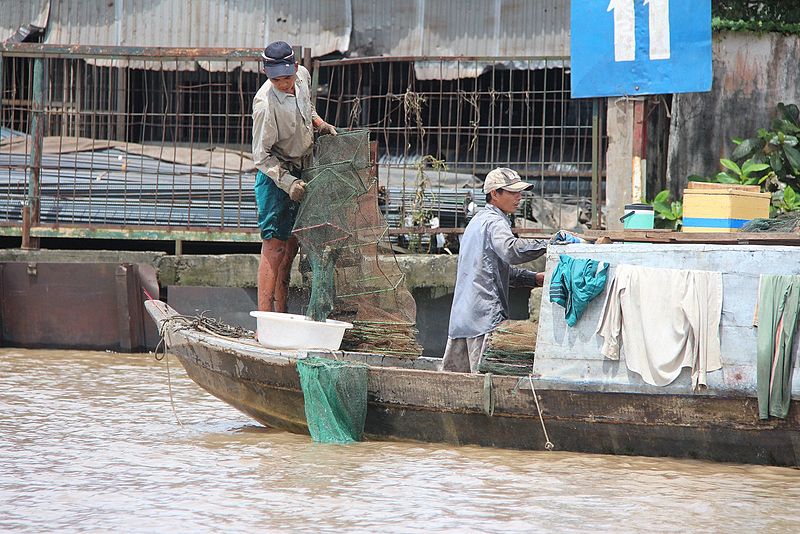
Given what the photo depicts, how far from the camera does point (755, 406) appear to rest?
5914mm

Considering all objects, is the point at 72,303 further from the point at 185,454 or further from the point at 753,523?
the point at 753,523

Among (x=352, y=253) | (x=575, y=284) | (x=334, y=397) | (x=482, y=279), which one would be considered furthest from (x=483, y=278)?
(x=334, y=397)

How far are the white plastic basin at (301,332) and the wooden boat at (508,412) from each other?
11 centimetres

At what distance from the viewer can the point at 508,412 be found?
6.36 m

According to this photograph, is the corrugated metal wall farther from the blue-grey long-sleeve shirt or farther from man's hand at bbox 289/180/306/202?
the blue-grey long-sleeve shirt

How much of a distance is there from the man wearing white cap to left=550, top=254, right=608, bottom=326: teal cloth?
473mm

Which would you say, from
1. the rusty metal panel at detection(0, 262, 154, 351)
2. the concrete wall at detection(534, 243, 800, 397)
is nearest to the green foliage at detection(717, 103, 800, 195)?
the concrete wall at detection(534, 243, 800, 397)

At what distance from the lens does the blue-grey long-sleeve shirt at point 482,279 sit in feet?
22.1

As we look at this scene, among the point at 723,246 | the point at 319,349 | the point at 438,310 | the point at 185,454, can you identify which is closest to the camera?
the point at 723,246

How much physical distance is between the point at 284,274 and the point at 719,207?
2.93 meters

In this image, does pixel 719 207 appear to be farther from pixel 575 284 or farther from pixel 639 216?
pixel 575 284

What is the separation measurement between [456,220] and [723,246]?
15.7 ft

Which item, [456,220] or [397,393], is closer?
[397,393]

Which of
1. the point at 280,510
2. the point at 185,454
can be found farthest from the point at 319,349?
the point at 280,510
